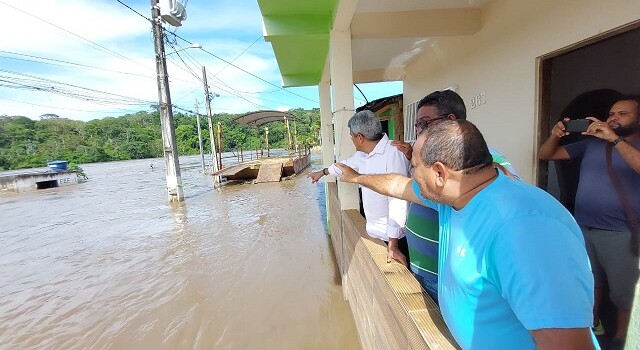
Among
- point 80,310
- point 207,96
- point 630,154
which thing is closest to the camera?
point 630,154

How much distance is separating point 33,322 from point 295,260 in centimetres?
350

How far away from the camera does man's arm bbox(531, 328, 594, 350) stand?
2.09ft

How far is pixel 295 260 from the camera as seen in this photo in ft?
17.1

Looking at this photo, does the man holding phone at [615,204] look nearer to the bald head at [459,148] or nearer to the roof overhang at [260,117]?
the bald head at [459,148]

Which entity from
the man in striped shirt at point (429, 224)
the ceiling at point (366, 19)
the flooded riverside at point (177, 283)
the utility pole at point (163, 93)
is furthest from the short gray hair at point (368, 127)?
the utility pole at point (163, 93)

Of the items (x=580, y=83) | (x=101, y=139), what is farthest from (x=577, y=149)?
(x=101, y=139)

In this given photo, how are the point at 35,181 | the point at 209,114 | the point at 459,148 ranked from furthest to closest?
1. the point at 35,181
2. the point at 209,114
3. the point at 459,148

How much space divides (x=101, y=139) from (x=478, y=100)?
246 feet

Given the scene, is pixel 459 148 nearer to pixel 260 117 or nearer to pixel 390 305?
pixel 390 305

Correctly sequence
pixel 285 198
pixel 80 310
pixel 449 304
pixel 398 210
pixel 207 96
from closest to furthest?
1. pixel 449 304
2. pixel 398 210
3. pixel 80 310
4. pixel 285 198
5. pixel 207 96

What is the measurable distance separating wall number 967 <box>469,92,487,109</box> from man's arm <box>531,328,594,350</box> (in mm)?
3320

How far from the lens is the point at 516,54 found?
2.84 meters

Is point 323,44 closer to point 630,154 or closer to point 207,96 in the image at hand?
point 630,154

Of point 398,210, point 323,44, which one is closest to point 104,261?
point 323,44
